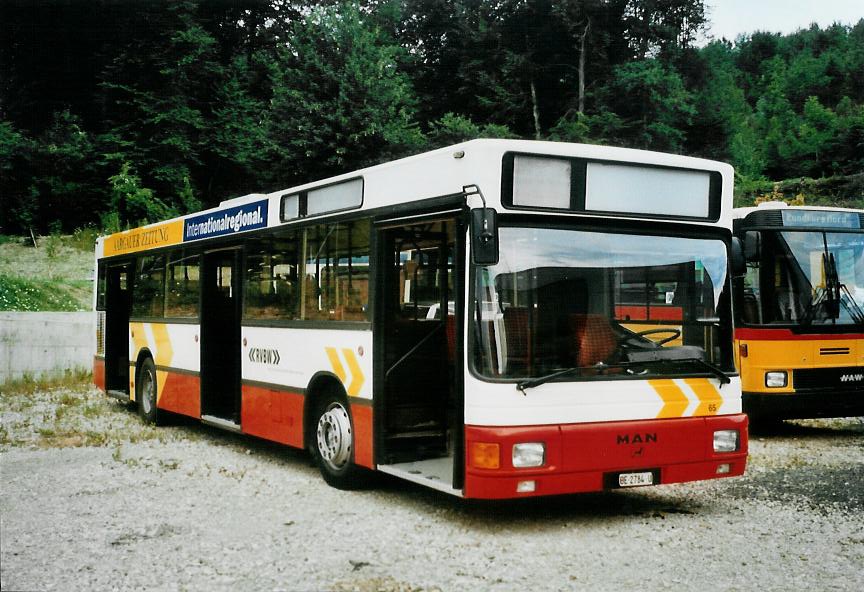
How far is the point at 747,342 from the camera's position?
1157cm

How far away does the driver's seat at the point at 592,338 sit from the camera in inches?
275

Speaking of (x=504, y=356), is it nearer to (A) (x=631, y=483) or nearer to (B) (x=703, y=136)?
(A) (x=631, y=483)

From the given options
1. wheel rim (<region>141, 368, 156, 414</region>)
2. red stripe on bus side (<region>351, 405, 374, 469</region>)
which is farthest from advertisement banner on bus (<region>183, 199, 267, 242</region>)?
red stripe on bus side (<region>351, 405, 374, 469</region>)

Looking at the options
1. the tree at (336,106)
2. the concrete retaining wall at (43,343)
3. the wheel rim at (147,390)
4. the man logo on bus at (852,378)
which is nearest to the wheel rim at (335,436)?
the wheel rim at (147,390)

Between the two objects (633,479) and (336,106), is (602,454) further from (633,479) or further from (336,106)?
(336,106)

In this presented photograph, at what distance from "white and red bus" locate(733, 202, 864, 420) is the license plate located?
4798 mm

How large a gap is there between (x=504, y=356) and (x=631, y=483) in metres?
1.33

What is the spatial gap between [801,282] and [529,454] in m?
6.21

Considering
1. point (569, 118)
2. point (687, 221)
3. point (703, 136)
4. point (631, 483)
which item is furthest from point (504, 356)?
point (703, 136)

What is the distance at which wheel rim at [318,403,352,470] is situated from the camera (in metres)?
8.69

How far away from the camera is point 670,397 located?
729 centimetres

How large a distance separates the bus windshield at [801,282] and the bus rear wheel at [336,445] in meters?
5.35

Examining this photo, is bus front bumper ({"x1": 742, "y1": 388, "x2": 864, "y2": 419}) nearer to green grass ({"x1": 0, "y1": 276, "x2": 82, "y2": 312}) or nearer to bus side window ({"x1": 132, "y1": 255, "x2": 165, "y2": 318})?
bus side window ({"x1": 132, "y1": 255, "x2": 165, "y2": 318})

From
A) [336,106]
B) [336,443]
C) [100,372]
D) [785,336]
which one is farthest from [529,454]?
[336,106]
